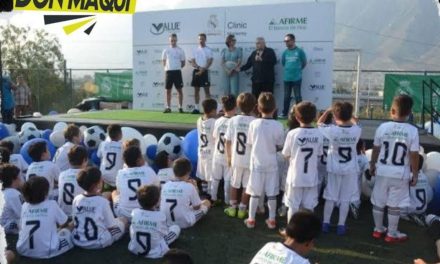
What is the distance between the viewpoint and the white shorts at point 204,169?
679cm

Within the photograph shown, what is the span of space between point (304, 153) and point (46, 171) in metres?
3.45

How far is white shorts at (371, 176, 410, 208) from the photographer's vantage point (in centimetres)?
516

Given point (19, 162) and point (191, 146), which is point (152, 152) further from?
point (19, 162)

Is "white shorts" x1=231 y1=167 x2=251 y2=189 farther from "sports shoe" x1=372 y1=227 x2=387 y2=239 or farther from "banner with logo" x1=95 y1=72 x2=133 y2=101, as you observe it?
"banner with logo" x1=95 y1=72 x2=133 y2=101

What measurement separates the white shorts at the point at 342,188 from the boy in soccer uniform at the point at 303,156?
0.25m

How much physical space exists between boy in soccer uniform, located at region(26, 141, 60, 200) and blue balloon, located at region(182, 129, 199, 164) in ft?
6.62

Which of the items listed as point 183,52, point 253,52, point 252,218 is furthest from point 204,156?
point 183,52

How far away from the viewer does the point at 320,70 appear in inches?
426

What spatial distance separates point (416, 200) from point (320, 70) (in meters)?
5.41

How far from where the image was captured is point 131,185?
5605mm

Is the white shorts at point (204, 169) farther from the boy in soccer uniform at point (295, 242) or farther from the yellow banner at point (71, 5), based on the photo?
the boy in soccer uniform at point (295, 242)

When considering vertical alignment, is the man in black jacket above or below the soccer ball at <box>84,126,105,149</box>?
above

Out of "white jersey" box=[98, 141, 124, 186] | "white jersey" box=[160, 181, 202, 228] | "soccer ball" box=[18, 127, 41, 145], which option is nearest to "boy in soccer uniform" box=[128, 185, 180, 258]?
"white jersey" box=[160, 181, 202, 228]

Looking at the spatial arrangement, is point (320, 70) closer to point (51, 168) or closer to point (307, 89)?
point (307, 89)
